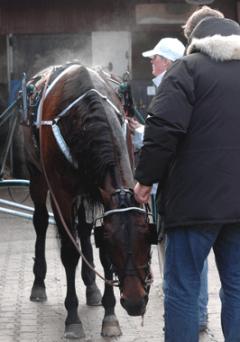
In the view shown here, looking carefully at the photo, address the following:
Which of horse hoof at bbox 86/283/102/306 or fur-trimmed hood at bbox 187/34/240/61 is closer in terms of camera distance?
fur-trimmed hood at bbox 187/34/240/61

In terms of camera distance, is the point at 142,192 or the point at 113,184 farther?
the point at 113,184

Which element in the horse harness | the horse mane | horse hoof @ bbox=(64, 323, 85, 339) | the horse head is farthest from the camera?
horse hoof @ bbox=(64, 323, 85, 339)

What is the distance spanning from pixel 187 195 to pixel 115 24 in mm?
9276

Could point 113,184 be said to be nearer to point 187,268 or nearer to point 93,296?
point 187,268

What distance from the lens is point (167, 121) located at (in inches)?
157

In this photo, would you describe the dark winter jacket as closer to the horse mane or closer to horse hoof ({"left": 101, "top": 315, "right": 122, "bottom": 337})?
the horse mane

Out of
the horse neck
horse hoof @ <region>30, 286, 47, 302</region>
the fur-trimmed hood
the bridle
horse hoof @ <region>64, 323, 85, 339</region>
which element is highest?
the fur-trimmed hood

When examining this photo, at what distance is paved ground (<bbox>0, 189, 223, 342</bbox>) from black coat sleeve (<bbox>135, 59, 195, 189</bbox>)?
187 cm

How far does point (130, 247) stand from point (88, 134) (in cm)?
91

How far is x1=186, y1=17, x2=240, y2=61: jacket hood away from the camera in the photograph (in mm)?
4180

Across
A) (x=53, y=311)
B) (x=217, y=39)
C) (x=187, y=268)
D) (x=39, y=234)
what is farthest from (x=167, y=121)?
(x=39, y=234)

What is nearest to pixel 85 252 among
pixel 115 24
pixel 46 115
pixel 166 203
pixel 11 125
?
pixel 46 115

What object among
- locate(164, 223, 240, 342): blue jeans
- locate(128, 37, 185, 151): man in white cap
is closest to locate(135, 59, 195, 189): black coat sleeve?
locate(164, 223, 240, 342): blue jeans

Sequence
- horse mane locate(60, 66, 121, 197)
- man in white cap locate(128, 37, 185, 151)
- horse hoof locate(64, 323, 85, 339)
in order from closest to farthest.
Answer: horse mane locate(60, 66, 121, 197) < horse hoof locate(64, 323, 85, 339) < man in white cap locate(128, 37, 185, 151)
